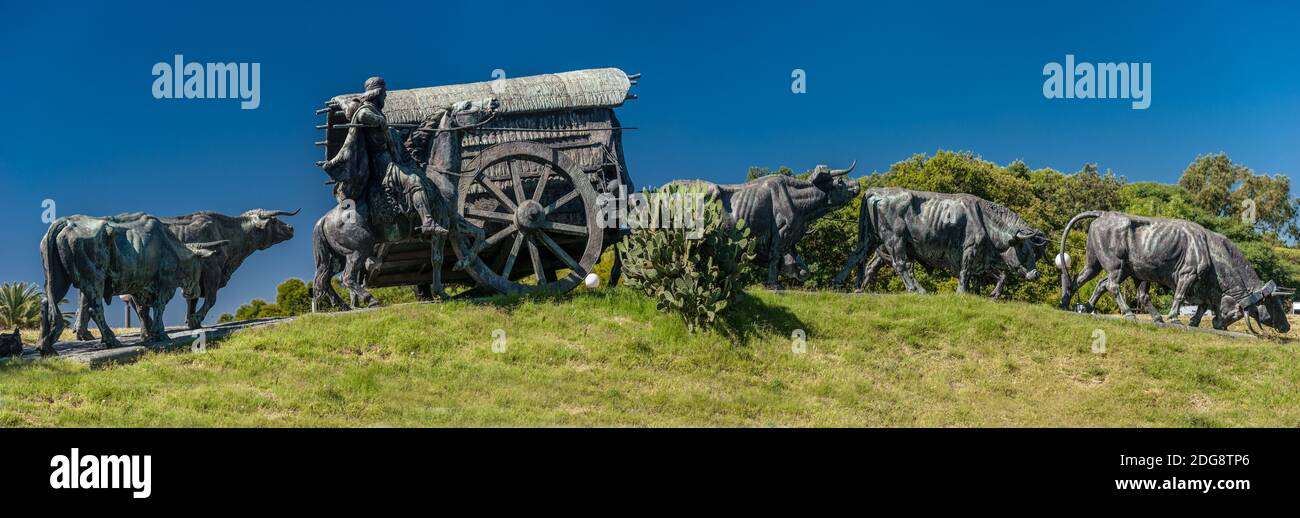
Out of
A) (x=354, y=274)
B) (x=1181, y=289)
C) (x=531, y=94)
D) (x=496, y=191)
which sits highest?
(x=531, y=94)

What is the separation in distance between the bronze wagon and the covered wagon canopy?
0.02 metres

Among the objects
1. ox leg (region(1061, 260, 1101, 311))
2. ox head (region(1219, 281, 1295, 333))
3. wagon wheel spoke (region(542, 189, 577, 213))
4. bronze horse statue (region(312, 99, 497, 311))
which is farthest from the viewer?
ox leg (region(1061, 260, 1101, 311))

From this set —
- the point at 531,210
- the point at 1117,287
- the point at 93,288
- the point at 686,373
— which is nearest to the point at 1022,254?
the point at 1117,287

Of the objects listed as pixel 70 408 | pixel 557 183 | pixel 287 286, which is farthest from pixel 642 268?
pixel 287 286

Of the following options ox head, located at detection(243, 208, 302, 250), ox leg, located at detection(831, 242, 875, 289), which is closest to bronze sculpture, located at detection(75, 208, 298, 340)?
ox head, located at detection(243, 208, 302, 250)

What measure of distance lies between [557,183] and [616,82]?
2243 mm

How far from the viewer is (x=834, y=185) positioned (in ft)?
84.2

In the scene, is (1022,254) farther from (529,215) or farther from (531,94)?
(531,94)

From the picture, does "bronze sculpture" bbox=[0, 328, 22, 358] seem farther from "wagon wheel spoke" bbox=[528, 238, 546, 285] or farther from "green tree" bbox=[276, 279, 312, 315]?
"green tree" bbox=[276, 279, 312, 315]

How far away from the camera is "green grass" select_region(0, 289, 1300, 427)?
1758 centimetres

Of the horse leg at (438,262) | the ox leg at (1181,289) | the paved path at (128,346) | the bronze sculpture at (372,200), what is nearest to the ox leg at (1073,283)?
the ox leg at (1181,289)

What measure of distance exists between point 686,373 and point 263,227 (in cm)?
855

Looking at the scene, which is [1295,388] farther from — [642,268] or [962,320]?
[642,268]

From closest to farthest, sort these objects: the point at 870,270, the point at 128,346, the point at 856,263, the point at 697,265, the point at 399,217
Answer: the point at 128,346 < the point at 697,265 < the point at 399,217 < the point at 856,263 < the point at 870,270
